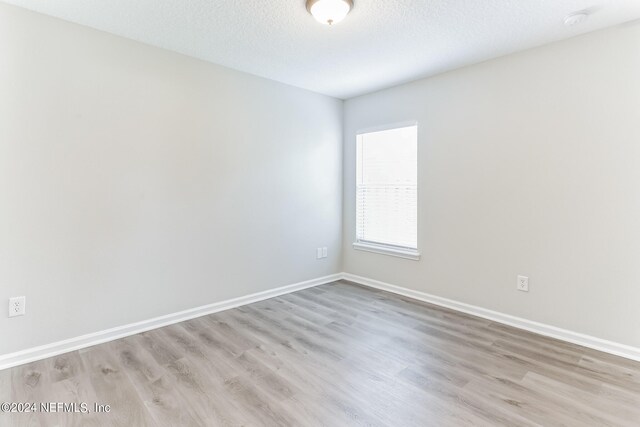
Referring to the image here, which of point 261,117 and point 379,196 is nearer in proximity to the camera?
point 261,117

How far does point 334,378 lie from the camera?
2127 mm

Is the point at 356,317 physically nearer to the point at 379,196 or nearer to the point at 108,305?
the point at 379,196

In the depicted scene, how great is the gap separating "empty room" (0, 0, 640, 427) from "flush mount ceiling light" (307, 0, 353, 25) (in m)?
0.01

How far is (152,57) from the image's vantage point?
2.86 m

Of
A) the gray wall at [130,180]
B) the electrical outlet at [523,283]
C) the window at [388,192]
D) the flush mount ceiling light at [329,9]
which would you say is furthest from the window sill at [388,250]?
the flush mount ceiling light at [329,9]

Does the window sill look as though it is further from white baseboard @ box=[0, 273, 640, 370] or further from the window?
white baseboard @ box=[0, 273, 640, 370]

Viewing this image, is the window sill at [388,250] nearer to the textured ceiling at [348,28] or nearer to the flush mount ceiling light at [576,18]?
the textured ceiling at [348,28]

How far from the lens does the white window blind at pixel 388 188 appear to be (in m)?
3.79

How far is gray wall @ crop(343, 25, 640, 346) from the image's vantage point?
2441 millimetres

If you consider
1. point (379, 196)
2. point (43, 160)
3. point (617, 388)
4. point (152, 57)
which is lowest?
point (617, 388)

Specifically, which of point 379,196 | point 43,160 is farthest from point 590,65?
point 43,160

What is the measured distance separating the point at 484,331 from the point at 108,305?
3159mm

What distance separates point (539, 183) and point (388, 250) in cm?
173

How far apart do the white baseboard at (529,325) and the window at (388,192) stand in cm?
44
